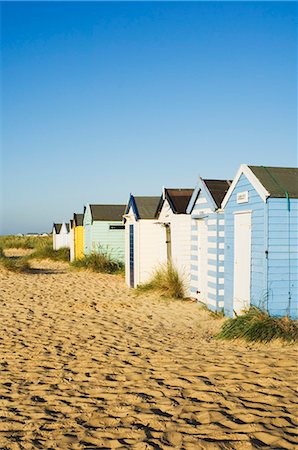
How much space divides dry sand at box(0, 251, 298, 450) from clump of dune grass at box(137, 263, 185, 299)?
2996mm

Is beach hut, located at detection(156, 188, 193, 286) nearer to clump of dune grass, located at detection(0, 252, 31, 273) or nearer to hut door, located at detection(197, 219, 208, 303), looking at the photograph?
hut door, located at detection(197, 219, 208, 303)

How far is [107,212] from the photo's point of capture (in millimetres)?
23781

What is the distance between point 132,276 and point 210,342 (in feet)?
30.3

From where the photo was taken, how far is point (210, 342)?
8.04m

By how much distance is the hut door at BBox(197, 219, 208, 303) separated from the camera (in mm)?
12062

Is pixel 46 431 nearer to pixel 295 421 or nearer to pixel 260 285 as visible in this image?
pixel 295 421

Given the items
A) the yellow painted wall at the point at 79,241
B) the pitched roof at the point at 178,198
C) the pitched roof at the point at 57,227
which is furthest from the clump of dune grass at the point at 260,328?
the pitched roof at the point at 57,227

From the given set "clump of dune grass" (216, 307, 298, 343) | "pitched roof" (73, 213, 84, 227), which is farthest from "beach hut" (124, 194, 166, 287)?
"pitched roof" (73, 213, 84, 227)

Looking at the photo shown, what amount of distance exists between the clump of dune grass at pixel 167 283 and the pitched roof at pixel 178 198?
5.58ft

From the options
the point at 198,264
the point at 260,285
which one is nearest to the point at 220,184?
the point at 198,264

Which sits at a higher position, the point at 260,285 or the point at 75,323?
the point at 260,285

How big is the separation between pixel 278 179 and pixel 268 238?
1270 millimetres

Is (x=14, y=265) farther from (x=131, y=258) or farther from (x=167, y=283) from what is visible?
(x=167, y=283)

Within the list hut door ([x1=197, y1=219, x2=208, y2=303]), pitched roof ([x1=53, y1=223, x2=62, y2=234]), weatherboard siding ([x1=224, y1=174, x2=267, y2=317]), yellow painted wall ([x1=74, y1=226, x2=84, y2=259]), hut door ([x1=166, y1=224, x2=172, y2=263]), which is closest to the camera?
weatherboard siding ([x1=224, y1=174, x2=267, y2=317])
